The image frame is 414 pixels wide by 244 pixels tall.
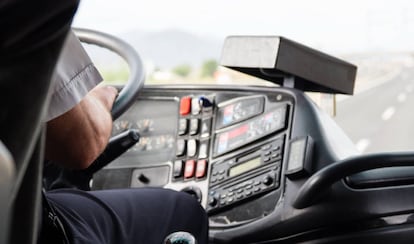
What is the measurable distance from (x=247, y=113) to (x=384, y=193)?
43cm

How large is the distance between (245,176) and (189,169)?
18 centimetres

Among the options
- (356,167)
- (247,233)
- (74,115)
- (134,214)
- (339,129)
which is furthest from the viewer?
(339,129)

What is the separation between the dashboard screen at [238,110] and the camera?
1.79 metres

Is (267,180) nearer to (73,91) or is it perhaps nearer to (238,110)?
(238,110)

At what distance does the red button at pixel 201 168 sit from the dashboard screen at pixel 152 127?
0.35 feet

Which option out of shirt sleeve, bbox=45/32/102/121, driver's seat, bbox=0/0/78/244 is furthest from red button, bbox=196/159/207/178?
driver's seat, bbox=0/0/78/244

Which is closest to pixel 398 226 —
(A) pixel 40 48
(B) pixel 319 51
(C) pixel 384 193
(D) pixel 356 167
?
(C) pixel 384 193

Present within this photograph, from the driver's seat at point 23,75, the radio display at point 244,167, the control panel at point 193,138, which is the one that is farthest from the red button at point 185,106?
the driver's seat at point 23,75

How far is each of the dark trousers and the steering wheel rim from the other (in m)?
0.18

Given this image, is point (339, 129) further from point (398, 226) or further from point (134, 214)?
point (134, 214)

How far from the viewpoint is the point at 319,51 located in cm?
174

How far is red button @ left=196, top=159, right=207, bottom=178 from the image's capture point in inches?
72.9

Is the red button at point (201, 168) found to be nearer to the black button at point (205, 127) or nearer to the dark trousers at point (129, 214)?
the black button at point (205, 127)

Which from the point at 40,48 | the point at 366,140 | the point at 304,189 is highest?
the point at 40,48
